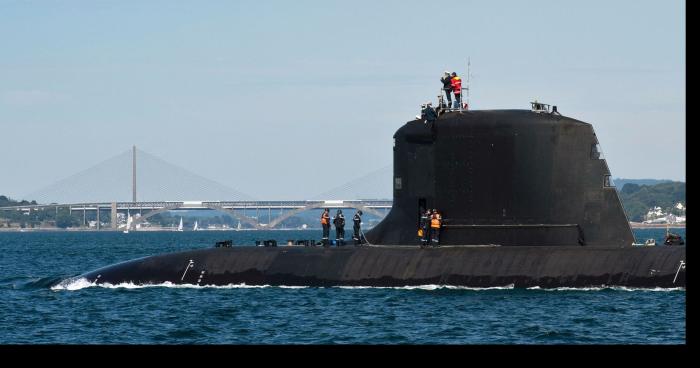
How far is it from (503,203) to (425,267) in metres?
2.53

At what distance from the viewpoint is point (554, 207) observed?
1121 inches

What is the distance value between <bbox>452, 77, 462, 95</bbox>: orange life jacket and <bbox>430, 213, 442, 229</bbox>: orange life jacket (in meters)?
3.39

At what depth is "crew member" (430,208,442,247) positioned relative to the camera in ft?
95.1

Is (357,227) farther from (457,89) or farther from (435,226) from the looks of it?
(457,89)

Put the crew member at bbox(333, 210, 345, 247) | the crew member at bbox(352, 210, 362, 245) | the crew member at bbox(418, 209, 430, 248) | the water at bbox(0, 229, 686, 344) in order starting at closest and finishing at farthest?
1. the water at bbox(0, 229, 686, 344)
2. the crew member at bbox(418, 209, 430, 248)
3. the crew member at bbox(333, 210, 345, 247)
4. the crew member at bbox(352, 210, 362, 245)

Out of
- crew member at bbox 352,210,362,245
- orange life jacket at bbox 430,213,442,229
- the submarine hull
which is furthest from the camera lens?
crew member at bbox 352,210,362,245

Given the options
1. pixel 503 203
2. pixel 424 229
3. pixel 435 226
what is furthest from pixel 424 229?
pixel 503 203

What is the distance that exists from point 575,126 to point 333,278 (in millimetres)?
7317

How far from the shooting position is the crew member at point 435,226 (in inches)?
1142


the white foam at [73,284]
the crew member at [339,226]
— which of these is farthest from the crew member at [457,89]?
the white foam at [73,284]

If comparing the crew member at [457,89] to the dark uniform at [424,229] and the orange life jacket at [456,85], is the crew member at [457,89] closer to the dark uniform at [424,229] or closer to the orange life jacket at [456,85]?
the orange life jacket at [456,85]

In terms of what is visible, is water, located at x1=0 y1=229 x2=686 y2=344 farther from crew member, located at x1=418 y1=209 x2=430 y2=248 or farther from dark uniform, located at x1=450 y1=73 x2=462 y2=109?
dark uniform, located at x1=450 y1=73 x2=462 y2=109

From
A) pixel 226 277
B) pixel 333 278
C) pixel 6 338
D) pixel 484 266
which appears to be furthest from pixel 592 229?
pixel 6 338

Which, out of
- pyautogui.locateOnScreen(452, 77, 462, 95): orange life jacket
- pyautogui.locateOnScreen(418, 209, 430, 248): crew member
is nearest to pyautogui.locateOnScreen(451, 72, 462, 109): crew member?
pyautogui.locateOnScreen(452, 77, 462, 95): orange life jacket
